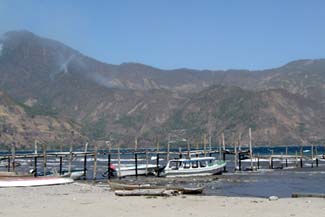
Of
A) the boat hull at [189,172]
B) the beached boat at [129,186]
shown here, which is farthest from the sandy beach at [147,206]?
the boat hull at [189,172]

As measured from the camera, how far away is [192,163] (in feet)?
245

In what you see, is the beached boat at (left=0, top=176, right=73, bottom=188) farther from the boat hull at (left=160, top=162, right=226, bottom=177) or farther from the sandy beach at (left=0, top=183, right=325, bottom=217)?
the boat hull at (left=160, top=162, right=226, bottom=177)

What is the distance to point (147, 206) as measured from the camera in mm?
30500

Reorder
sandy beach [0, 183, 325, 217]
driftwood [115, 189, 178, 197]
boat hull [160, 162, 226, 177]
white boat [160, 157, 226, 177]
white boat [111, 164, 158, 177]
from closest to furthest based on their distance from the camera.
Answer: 1. sandy beach [0, 183, 325, 217]
2. driftwood [115, 189, 178, 197]
3. boat hull [160, 162, 226, 177]
4. white boat [160, 157, 226, 177]
5. white boat [111, 164, 158, 177]

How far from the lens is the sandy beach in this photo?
89.7ft

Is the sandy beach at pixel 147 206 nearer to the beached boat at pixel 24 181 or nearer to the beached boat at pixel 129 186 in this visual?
the beached boat at pixel 129 186

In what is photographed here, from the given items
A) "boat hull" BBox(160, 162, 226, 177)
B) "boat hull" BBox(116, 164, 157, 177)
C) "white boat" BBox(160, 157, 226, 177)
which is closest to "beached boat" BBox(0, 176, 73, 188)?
"boat hull" BBox(160, 162, 226, 177)

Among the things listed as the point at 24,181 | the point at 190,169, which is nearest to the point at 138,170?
the point at 190,169

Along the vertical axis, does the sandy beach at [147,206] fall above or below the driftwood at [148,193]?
A: below

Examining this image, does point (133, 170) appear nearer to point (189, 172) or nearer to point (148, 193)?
point (189, 172)

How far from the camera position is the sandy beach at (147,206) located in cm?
2733

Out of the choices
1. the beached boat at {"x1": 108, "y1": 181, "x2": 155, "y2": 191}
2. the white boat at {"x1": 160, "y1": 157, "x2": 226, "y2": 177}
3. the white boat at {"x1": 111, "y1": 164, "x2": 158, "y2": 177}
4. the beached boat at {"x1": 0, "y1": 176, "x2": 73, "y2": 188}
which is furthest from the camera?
the white boat at {"x1": 111, "y1": 164, "x2": 158, "y2": 177}

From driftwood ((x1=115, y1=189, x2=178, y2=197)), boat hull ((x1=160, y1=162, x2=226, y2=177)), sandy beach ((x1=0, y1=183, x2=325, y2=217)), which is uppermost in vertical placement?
driftwood ((x1=115, y1=189, x2=178, y2=197))

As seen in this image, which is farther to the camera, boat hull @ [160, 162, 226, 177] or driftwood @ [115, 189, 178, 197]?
boat hull @ [160, 162, 226, 177]
